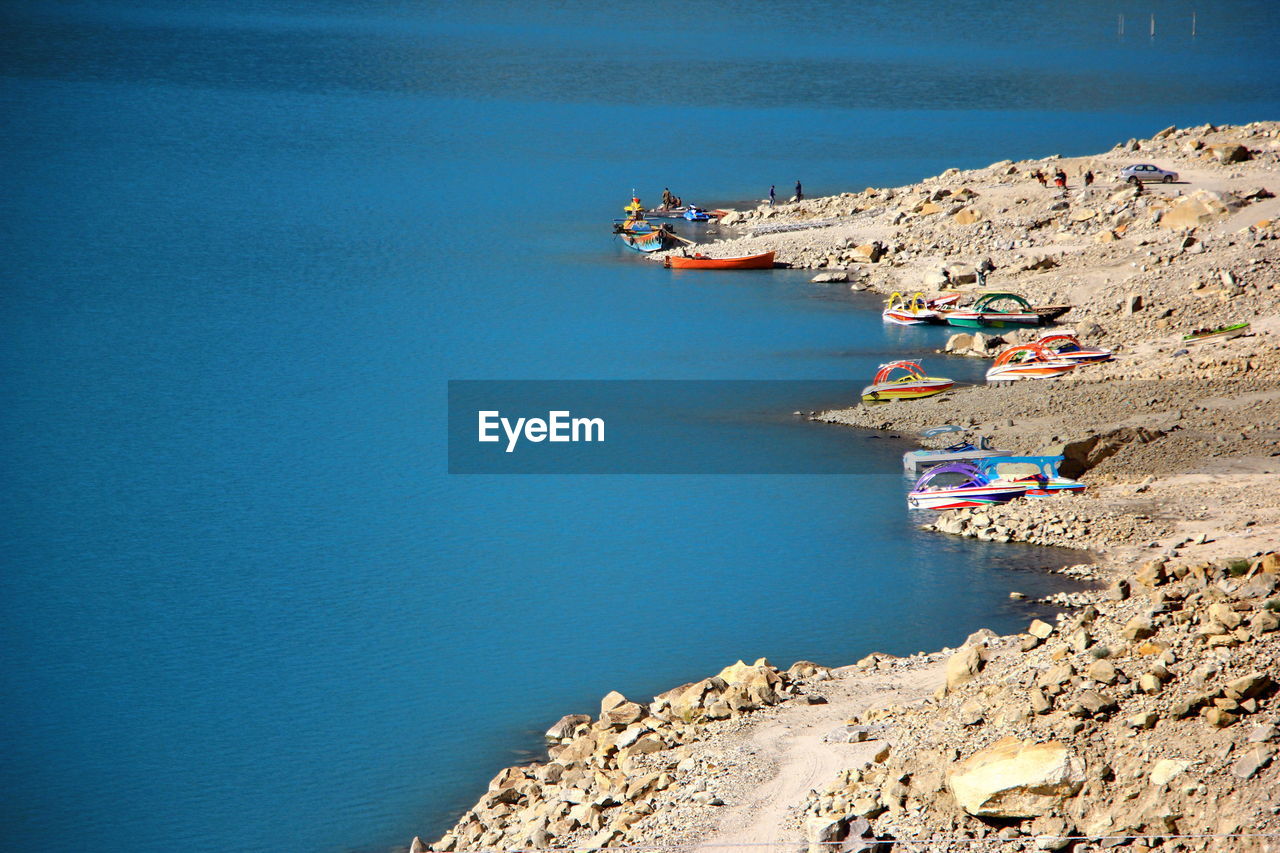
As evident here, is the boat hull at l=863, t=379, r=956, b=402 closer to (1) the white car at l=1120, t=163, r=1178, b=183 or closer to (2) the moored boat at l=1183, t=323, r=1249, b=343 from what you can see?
(2) the moored boat at l=1183, t=323, r=1249, b=343

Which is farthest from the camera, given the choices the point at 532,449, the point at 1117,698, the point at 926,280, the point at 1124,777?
the point at 926,280

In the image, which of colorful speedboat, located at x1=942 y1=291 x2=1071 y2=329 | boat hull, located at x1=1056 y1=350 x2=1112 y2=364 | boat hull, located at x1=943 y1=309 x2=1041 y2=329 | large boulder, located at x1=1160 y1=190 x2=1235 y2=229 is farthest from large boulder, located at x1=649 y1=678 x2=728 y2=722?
large boulder, located at x1=1160 y1=190 x2=1235 y2=229

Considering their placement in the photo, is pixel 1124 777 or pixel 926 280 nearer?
pixel 1124 777

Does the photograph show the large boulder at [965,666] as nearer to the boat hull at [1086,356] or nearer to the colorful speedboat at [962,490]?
the colorful speedboat at [962,490]

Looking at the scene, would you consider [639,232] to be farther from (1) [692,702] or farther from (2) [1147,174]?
(1) [692,702]

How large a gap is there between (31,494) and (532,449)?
15.7 m

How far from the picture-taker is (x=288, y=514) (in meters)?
41.9

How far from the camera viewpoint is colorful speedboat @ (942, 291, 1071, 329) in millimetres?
55719

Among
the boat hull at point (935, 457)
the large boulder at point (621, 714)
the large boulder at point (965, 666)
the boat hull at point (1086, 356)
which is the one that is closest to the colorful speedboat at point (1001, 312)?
the boat hull at point (1086, 356)

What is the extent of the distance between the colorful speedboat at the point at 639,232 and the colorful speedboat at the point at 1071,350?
30.2m

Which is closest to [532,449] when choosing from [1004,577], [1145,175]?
[1004,577]

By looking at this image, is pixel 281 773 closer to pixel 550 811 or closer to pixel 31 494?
pixel 550 811

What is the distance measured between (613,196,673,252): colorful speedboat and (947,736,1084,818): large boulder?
197ft

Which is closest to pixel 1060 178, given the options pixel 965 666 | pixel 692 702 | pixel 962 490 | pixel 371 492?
pixel 962 490
